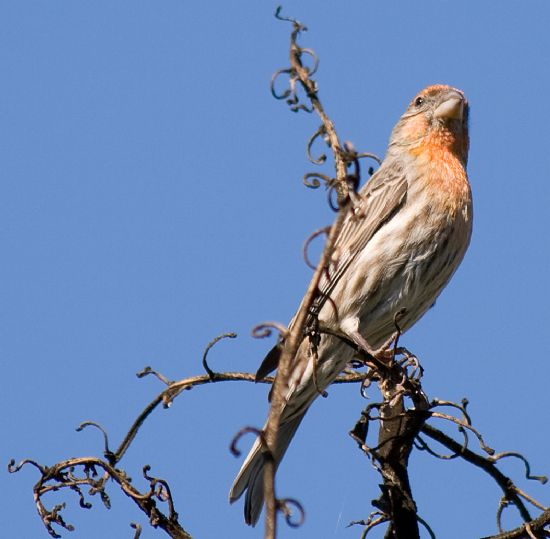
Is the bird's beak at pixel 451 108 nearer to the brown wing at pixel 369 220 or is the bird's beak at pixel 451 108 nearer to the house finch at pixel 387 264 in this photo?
the house finch at pixel 387 264

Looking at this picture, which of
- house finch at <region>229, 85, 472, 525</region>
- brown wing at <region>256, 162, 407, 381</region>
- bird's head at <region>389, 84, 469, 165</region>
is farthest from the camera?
bird's head at <region>389, 84, 469, 165</region>

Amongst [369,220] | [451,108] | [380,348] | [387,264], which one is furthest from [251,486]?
[451,108]

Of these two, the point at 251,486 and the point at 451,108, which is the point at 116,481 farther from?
the point at 451,108

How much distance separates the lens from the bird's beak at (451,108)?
709 cm

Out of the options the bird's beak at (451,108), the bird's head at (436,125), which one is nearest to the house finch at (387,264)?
the bird's head at (436,125)

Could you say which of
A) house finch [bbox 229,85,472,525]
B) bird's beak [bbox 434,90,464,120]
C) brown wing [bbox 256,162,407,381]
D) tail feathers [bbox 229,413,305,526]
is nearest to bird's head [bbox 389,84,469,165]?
bird's beak [bbox 434,90,464,120]

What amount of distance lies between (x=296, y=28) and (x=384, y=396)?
179cm

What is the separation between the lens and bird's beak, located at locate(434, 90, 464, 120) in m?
7.09

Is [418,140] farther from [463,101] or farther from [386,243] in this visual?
[386,243]

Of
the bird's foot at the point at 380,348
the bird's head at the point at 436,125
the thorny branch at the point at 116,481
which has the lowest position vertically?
the thorny branch at the point at 116,481

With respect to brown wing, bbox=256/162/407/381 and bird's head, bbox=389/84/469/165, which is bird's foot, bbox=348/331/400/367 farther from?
bird's head, bbox=389/84/469/165

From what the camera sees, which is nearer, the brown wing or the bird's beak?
the brown wing

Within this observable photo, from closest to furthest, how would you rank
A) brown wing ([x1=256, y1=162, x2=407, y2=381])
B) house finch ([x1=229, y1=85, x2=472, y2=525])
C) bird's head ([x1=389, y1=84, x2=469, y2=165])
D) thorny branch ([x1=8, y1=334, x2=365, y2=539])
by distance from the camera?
thorny branch ([x1=8, y1=334, x2=365, y2=539])
house finch ([x1=229, y1=85, x2=472, y2=525])
brown wing ([x1=256, y1=162, x2=407, y2=381])
bird's head ([x1=389, y1=84, x2=469, y2=165])

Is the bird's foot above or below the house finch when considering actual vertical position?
below
